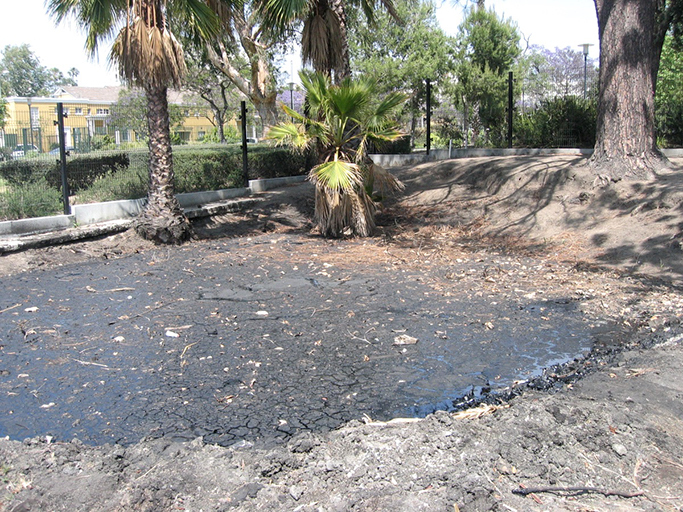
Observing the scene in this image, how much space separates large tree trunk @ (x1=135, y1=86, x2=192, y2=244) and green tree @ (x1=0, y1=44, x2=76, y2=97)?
A: 9727 cm

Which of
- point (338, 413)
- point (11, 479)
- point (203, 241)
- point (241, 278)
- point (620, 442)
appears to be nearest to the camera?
point (11, 479)

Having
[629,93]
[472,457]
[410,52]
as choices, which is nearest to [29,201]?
[472,457]

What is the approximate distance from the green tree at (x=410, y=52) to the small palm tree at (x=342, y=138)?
702 inches

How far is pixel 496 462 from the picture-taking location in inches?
130

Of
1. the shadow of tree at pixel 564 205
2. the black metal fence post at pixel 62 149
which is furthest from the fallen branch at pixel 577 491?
the black metal fence post at pixel 62 149

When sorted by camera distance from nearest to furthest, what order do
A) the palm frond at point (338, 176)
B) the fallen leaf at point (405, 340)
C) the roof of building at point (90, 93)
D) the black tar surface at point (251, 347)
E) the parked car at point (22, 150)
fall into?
1. the black tar surface at point (251, 347)
2. the fallen leaf at point (405, 340)
3. the palm frond at point (338, 176)
4. the parked car at point (22, 150)
5. the roof of building at point (90, 93)

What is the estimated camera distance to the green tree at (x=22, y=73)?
96938 millimetres

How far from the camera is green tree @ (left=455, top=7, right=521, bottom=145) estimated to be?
2420cm

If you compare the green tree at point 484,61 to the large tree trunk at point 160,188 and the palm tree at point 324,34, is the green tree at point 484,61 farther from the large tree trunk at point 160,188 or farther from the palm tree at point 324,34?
the large tree trunk at point 160,188

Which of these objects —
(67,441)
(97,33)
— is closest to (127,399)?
(67,441)

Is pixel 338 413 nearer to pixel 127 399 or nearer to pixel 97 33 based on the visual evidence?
pixel 127 399

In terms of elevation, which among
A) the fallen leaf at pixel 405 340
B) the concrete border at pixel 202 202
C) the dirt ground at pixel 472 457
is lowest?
the dirt ground at pixel 472 457

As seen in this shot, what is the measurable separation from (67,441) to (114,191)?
30.1 ft

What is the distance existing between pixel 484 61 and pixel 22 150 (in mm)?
19136
